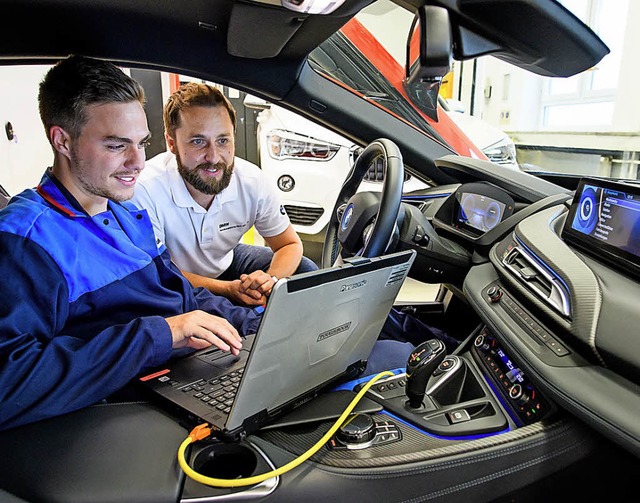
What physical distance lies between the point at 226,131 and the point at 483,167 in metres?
0.98

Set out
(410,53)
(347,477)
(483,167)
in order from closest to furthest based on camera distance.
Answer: (347,477) < (410,53) < (483,167)

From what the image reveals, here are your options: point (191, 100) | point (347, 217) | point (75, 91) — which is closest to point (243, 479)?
point (347, 217)

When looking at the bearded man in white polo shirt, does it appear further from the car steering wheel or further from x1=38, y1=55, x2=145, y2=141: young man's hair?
x1=38, y1=55, x2=145, y2=141: young man's hair

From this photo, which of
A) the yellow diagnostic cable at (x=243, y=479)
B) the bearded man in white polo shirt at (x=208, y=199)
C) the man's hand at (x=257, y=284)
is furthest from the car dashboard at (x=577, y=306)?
the bearded man in white polo shirt at (x=208, y=199)

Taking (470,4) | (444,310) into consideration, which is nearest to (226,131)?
(444,310)

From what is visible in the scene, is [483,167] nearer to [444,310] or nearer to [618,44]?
[444,310]

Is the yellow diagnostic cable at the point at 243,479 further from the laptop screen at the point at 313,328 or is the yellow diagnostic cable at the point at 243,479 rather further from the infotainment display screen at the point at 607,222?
the infotainment display screen at the point at 607,222

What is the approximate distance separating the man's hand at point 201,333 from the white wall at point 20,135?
2.65 m

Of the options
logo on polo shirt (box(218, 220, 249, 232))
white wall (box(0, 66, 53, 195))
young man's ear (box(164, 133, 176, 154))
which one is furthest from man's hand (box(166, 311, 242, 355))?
white wall (box(0, 66, 53, 195))

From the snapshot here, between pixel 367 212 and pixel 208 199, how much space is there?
0.89 metres

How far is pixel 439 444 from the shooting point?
3.26 ft

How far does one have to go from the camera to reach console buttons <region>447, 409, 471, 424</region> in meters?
1.06

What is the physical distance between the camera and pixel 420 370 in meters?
1.07

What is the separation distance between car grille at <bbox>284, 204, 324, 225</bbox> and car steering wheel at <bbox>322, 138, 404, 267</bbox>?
5.53 ft
